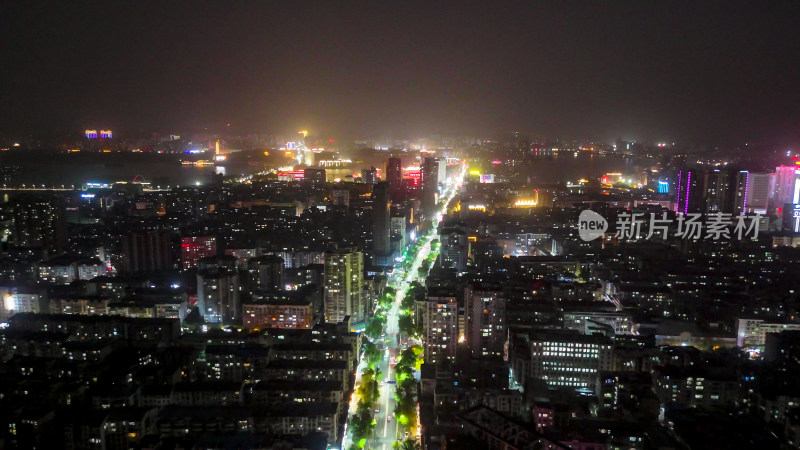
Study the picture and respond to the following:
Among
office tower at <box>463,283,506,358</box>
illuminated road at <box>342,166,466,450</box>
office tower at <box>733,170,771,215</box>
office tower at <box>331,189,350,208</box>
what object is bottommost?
illuminated road at <box>342,166,466,450</box>

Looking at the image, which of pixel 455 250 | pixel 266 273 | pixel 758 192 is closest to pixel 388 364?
pixel 266 273

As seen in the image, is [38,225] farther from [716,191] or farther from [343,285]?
[716,191]

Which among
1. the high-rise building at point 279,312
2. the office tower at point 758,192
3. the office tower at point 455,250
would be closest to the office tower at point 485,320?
the high-rise building at point 279,312

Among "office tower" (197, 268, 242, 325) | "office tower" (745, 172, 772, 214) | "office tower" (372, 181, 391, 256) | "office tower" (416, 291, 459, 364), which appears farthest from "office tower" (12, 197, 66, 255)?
"office tower" (745, 172, 772, 214)

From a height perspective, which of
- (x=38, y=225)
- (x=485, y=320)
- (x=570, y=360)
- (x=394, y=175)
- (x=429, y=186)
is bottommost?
(x=570, y=360)

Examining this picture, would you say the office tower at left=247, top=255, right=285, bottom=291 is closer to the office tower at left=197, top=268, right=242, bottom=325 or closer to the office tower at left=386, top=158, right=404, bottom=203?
the office tower at left=197, top=268, right=242, bottom=325

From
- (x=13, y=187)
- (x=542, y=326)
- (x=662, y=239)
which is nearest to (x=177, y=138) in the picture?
(x=13, y=187)
